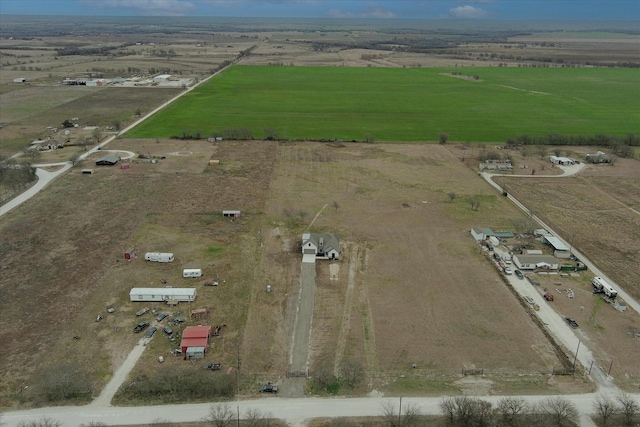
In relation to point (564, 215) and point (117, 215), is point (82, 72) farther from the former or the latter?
point (564, 215)

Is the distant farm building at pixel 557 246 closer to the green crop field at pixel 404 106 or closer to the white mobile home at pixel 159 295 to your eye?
the white mobile home at pixel 159 295

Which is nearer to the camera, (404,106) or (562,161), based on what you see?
(562,161)

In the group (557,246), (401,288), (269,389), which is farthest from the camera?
(557,246)

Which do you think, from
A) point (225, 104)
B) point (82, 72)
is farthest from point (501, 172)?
point (82, 72)

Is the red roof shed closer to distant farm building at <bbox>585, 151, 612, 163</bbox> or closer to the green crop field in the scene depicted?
the green crop field

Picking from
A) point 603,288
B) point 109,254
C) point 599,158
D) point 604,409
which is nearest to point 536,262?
point 603,288

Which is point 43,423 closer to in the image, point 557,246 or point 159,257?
point 159,257

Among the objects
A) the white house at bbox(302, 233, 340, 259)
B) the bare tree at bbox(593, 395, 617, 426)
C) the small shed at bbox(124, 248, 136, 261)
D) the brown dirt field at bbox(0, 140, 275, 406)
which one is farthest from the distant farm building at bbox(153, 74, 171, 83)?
the bare tree at bbox(593, 395, 617, 426)
